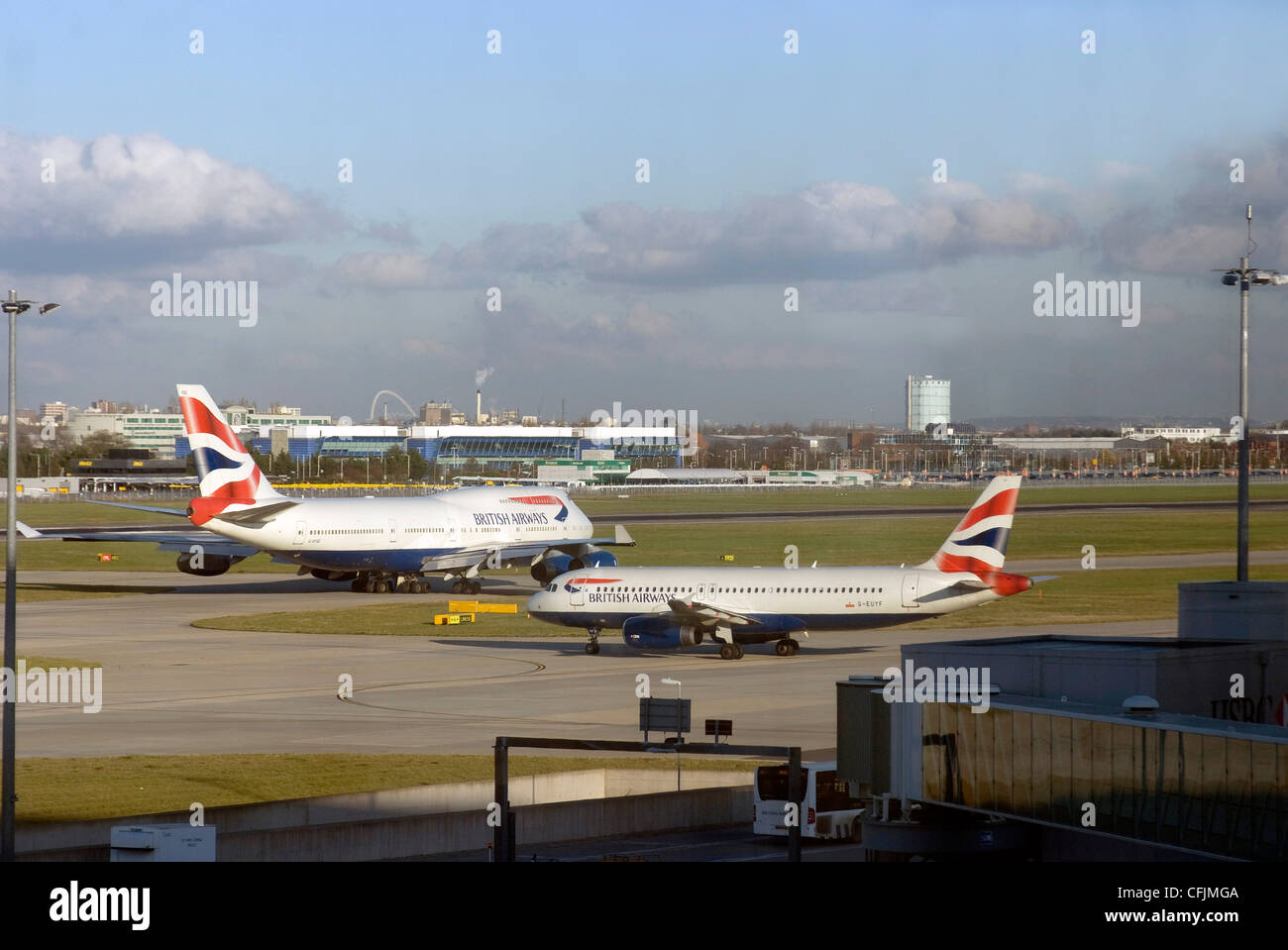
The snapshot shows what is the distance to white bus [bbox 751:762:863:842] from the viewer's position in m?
31.2

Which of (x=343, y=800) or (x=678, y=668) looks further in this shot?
(x=678, y=668)

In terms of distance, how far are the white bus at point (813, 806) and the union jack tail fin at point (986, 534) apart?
3306 centimetres

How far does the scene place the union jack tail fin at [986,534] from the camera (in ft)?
209

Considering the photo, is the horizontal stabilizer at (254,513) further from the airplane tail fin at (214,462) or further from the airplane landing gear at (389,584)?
the airplane landing gear at (389,584)

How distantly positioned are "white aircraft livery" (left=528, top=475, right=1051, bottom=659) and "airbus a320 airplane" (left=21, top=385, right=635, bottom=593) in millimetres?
13559

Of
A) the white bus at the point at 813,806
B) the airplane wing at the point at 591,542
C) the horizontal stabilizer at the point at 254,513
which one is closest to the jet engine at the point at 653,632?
the horizontal stabilizer at the point at 254,513

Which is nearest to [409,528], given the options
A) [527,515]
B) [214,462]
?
[527,515]

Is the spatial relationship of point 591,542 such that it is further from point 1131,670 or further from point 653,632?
point 1131,670

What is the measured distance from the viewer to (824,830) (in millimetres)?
31484

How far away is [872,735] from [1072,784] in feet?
15.0

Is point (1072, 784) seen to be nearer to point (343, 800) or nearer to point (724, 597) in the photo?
point (343, 800)

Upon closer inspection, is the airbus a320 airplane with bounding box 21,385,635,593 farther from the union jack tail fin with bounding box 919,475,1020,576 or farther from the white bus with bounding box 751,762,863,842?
the white bus with bounding box 751,762,863,842

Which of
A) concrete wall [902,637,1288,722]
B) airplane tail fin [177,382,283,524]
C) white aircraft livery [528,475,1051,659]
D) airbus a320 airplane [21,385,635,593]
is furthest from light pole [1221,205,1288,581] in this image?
airplane tail fin [177,382,283,524]
